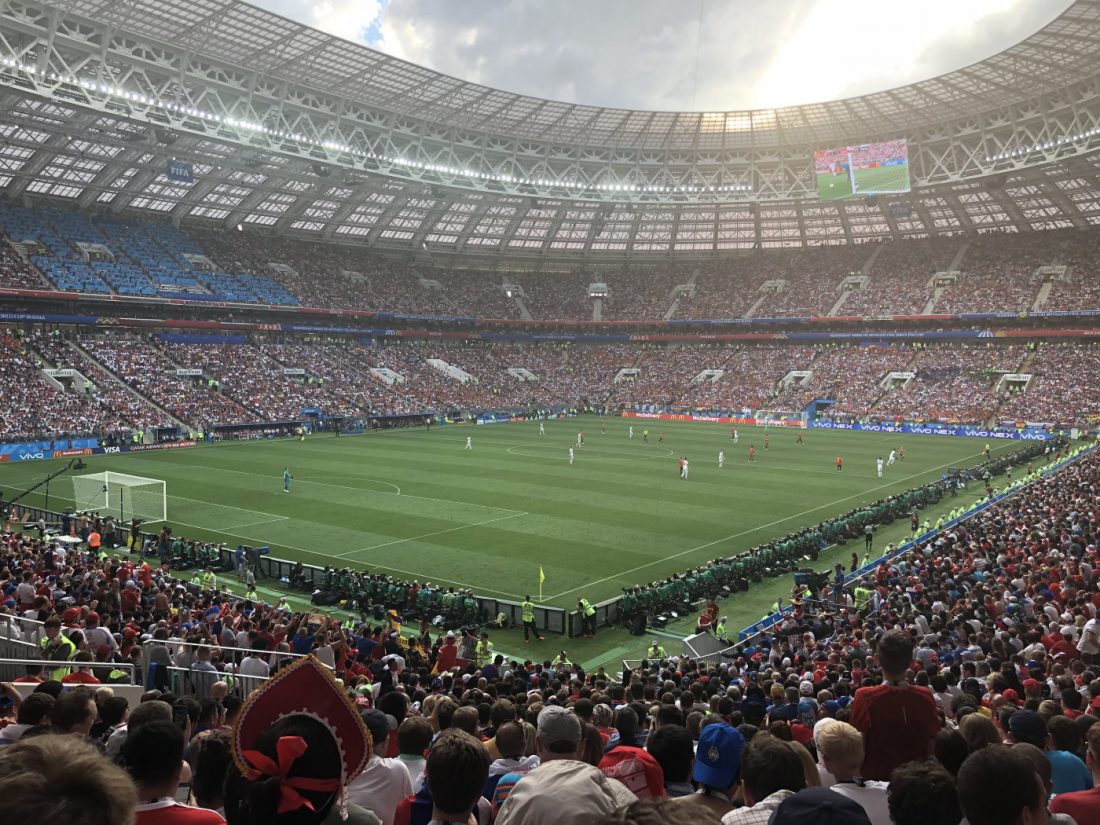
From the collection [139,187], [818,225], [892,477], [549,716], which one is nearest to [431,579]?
[549,716]

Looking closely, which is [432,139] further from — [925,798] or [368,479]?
[925,798]

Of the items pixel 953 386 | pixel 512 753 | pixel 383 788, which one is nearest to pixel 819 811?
pixel 383 788

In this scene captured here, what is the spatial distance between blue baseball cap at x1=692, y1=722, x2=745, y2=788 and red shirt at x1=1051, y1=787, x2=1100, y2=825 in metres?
1.89

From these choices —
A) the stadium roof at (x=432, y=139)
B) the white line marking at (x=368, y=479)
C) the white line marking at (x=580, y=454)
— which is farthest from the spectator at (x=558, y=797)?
the stadium roof at (x=432, y=139)

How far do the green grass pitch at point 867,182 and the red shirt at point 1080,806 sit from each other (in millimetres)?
65427

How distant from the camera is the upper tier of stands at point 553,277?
69.1 meters

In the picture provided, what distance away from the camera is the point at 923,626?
50.9 feet

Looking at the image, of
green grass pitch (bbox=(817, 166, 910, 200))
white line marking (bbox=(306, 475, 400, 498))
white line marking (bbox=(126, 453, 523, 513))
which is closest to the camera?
white line marking (bbox=(126, 453, 523, 513))

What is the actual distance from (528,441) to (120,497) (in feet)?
107

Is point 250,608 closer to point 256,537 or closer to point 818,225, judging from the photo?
point 256,537

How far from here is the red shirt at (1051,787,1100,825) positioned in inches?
176

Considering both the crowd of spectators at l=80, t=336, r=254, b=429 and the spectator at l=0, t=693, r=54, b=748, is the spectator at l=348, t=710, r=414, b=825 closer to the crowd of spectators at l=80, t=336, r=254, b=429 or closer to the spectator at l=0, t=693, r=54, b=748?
the spectator at l=0, t=693, r=54, b=748

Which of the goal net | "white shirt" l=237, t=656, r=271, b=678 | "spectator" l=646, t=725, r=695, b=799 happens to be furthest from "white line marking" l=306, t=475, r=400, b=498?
"spectator" l=646, t=725, r=695, b=799

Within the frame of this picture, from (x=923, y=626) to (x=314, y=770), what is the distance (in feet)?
50.3
